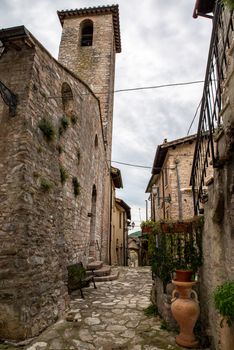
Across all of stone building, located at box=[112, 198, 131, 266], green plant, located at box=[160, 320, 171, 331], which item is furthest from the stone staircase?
stone building, located at box=[112, 198, 131, 266]

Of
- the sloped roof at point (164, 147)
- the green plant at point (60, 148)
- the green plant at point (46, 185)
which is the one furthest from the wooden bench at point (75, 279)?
the sloped roof at point (164, 147)

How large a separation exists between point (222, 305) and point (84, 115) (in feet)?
24.1

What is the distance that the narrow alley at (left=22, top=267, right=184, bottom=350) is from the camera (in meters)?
3.46

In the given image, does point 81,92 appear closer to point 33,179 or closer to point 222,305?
point 33,179

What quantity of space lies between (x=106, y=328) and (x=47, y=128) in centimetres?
415

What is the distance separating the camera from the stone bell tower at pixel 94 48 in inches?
569

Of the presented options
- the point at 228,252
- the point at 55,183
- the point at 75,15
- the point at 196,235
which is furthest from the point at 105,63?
the point at 228,252

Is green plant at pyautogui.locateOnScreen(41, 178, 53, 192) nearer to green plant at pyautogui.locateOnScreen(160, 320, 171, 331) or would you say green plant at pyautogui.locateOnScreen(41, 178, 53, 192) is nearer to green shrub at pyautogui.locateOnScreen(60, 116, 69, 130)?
green shrub at pyautogui.locateOnScreen(60, 116, 69, 130)

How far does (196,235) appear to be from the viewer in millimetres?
3979

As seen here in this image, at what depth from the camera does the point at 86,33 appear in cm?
1684

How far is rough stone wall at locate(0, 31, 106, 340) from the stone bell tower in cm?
830

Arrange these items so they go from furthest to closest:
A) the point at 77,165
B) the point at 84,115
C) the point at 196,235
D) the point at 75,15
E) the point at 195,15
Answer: the point at 75,15, the point at 84,115, the point at 77,165, the point at 195,15, the point at 196,235

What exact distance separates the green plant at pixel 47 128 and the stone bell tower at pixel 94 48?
8543 millimetres

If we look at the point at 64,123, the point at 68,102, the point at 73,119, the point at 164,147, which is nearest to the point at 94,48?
the point at 164,147
